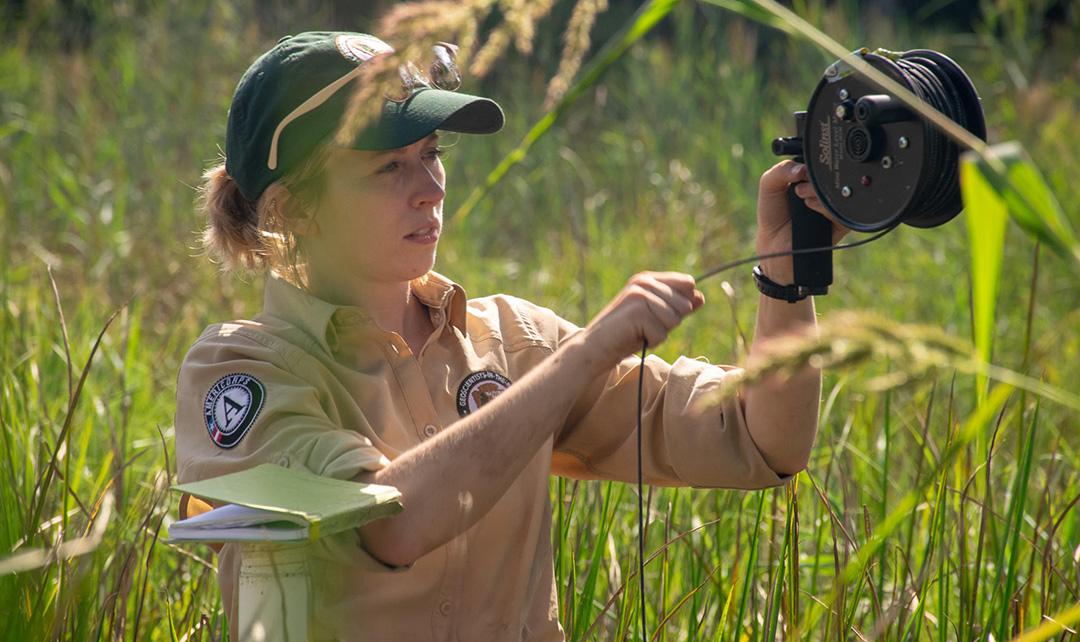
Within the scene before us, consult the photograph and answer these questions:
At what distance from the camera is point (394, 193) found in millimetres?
2318

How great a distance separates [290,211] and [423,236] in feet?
0.88

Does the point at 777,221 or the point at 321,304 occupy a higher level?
the point at 777,221

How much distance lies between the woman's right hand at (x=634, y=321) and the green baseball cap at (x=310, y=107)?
551mm

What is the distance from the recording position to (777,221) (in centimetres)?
221

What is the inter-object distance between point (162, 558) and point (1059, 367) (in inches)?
124

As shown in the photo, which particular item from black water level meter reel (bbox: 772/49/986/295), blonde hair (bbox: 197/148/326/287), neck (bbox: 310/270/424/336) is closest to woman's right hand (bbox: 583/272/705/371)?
black water level meter reel (bbox: 772/49/986/295)

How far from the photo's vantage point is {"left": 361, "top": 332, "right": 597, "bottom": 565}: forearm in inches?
74.4

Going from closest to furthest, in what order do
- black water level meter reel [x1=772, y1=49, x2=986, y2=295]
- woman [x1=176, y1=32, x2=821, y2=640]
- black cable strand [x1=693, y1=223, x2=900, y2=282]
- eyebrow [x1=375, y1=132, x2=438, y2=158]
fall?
black cable strand [x1=693, y1=223, x2=900, y2=282], black water level meter reel [x1=772, y1=49, x2=986, y2=295], woman [x1=176, y1=32, x2=821, y2=640], eyebrow [x1=375, y1=132, x2=438, y2=158]

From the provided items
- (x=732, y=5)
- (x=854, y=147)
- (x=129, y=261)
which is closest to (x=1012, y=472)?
(x=854, y=147)

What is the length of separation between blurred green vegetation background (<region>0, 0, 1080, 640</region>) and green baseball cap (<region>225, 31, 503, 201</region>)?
47 cm

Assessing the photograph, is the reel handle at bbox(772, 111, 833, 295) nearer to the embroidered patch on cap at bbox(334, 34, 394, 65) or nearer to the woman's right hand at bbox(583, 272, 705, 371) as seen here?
the woman's right hand at bbox(583, 272, 705, 371)

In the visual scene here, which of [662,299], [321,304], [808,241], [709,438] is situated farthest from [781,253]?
[321,304]

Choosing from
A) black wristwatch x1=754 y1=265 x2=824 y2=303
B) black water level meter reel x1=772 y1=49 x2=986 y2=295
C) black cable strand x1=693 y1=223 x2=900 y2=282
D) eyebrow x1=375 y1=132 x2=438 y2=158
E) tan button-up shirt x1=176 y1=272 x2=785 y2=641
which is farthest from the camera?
eyebrow x1=375 y1=132 x2=438 y2=158

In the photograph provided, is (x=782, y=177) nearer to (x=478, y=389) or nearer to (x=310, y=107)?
(x=478, y=389)
